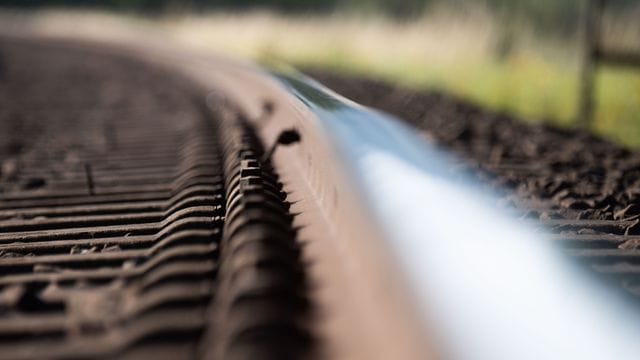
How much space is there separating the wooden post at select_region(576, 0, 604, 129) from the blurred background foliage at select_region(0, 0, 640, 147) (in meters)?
0.09

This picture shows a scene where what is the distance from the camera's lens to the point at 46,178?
429 cm

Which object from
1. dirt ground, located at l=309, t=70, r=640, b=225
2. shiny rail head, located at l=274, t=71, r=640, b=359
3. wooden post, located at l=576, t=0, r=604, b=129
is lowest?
shiny rail head, located at l=274, t=71, r=640, b=359

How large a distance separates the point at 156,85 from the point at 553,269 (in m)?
8.63

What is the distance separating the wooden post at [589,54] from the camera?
316 inches

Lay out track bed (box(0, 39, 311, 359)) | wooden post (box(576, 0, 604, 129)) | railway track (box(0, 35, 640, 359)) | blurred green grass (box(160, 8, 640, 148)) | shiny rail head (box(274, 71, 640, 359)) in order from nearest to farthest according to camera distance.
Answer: shiny rail head (box(274, 71, 640, 359))
railway track (box(0, 35, 640, 359))
track bed (box(0, 39, 311, 359))
wooden post (box(576, 0, 604, 129))
blurred green grass (box(160, 8, 640, 148))

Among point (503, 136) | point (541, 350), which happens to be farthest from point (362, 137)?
point (503, 136)

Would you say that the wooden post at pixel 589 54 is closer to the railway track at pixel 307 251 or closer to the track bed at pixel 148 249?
the railway track at pixel 307 251

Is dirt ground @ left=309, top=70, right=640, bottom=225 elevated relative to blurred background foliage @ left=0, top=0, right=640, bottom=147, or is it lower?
lower

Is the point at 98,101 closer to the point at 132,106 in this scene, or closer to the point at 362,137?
the point at 132,106

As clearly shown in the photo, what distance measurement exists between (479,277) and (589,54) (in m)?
6.86

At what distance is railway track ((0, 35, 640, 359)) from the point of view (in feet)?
5.13

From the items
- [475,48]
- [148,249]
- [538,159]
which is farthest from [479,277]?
[475,48]

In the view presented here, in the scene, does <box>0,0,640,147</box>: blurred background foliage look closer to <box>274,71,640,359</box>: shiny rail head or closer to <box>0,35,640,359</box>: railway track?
<box>0,35,640,359</box>: railway track

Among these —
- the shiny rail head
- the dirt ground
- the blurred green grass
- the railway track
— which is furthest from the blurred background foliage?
the shiny rail head
